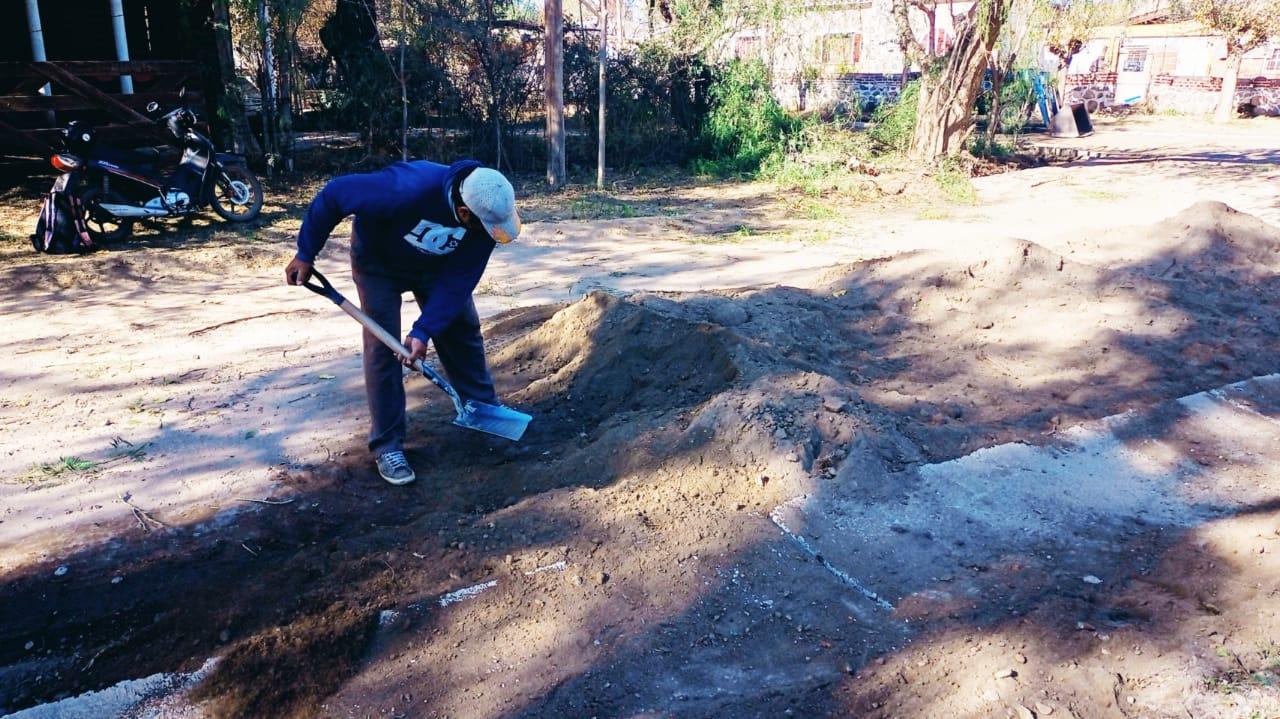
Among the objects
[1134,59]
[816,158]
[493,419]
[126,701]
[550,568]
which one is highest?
[1134,59]

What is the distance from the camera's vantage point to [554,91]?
40.5 feet

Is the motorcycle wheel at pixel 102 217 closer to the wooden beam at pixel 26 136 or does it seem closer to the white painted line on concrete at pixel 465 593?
the wooden beam at pixel 26 136

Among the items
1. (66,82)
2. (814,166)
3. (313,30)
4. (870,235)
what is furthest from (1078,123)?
(66,82)

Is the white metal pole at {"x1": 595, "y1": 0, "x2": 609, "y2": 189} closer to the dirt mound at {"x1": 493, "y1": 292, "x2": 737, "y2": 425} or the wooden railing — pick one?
the wooden railing

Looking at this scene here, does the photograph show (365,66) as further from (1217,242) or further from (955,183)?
(1217,242)

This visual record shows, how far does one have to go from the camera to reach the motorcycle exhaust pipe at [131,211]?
8.70 meters

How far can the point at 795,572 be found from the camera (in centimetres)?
327

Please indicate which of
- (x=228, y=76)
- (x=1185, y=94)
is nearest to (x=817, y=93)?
(x=228, y=76)

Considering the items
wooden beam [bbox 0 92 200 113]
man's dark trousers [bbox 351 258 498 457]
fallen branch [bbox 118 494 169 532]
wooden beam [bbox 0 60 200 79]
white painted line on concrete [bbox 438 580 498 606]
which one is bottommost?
white painted line on concrete [bbox 438 580 498 606]

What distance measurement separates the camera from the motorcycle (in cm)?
859

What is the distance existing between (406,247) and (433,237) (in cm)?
17

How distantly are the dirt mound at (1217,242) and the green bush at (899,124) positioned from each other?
8049 mm

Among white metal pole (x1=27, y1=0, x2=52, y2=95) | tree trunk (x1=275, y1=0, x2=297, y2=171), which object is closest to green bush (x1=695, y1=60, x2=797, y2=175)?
tree trunk (x1=275, y1=0, x2=297, y2=171)

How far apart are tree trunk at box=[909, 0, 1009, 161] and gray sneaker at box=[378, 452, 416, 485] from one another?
37.4 feet
